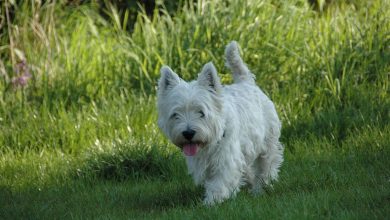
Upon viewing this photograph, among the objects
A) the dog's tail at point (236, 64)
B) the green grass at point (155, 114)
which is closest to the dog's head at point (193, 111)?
the green grass at point (155, 114)

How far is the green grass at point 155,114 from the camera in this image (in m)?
6.36

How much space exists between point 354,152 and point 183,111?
2.19 metres

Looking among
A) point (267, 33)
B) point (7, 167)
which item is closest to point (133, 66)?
point (267, 33)

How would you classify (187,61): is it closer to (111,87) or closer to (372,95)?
(111,87)

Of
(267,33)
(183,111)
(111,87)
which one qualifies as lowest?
(111,87)

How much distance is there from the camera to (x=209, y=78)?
20.3ft

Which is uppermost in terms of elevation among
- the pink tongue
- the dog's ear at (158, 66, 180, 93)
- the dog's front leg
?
the dog's ear at (158, 66, 180, 93)

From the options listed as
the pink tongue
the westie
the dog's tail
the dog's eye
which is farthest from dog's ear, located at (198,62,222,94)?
the dog's tail

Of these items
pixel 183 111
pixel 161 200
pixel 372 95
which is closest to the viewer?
pixel 183 111

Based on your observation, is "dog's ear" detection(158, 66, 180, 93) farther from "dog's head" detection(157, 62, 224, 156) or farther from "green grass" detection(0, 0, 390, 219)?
"green grass" detection(0, 0, 390, 219)

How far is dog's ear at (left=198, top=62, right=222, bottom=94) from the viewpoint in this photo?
6156 millimetres

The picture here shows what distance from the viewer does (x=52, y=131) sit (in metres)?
8.73

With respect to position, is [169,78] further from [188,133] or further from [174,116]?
[188,133]

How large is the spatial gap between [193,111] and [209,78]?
1.06 ft
